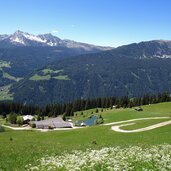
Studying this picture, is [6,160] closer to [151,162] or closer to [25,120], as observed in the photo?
[151,162]

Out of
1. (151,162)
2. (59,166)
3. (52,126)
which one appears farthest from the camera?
(52,126)

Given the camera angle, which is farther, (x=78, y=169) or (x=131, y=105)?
(x=131, y=105)

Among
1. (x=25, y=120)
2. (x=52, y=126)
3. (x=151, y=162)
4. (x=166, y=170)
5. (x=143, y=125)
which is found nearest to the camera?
(x=166, y=170)

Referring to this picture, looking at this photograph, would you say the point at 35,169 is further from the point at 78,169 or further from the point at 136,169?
the point at 136,169

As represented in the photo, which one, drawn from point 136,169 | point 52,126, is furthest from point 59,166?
point 52,126

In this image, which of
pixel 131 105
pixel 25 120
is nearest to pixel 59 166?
pixel 25 120

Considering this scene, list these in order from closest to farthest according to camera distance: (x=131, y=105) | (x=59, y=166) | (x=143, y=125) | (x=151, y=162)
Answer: (x=151, y=162) → (x=59, y=166) → (x=143, y=125) → (x=131, y=105)

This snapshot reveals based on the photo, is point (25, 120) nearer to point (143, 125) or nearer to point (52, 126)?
point (52, 126)

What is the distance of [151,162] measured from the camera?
17.9 m

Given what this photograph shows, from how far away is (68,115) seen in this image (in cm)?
19675

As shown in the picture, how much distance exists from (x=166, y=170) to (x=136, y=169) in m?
1.39

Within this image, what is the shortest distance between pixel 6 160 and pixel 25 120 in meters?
139

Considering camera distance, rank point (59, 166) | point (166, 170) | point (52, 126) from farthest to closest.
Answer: point (52, 126)
point (59, 166)
point (166, 170)

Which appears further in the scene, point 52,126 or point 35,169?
point 52,126
